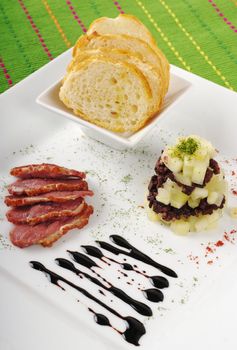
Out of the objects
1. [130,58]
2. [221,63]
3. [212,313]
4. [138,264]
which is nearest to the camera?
[212,313]

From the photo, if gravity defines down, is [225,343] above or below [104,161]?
below

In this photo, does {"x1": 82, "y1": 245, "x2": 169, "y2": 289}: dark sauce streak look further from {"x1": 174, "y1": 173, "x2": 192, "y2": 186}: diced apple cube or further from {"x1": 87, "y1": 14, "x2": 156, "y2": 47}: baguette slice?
{"x1": 87, "y1": 14, "x2": 156, "y2": 47}: baguette slice

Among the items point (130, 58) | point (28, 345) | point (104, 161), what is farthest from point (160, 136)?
point (28, 345)

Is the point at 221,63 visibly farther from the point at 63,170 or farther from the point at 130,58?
the point at 63,170

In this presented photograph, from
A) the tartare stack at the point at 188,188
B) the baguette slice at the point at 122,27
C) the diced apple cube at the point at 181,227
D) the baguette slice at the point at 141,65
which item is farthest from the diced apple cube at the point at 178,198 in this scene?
the baguette slice at the point at 122,27

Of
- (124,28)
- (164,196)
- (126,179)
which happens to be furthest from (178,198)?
(124,28)

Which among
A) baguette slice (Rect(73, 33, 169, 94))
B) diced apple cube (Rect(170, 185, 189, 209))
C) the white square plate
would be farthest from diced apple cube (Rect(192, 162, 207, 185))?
baguette slice (Rect(73, 33, 169, 94))

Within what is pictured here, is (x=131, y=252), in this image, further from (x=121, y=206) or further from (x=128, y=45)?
(x=128, y=45)
